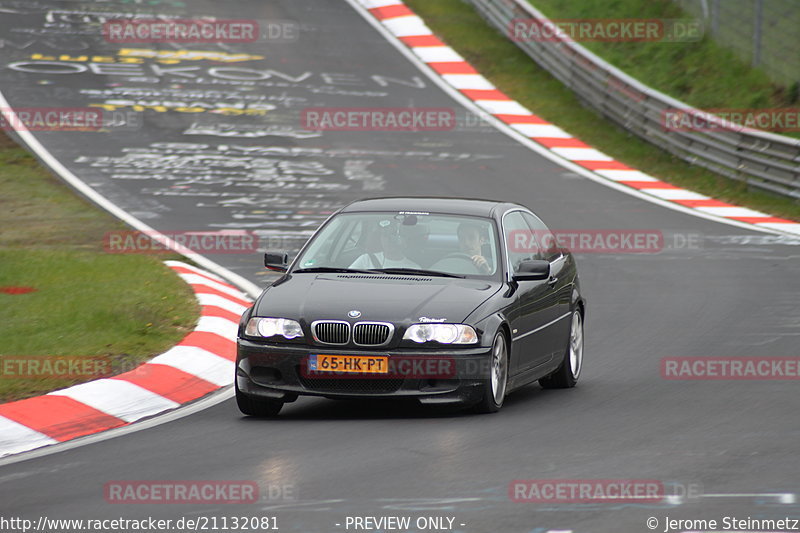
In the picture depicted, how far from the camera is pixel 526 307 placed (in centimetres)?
998

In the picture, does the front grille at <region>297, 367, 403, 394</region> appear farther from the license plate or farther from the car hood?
Answer: the car hood

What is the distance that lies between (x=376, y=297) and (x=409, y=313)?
0.30 metres

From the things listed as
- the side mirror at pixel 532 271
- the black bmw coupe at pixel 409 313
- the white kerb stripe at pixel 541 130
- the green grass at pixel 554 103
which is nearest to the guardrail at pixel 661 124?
the green grass at pixel 554 103

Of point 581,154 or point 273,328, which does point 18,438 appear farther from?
point 581,154

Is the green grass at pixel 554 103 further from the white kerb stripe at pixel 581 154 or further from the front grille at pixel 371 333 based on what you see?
the front grille at pixel 371 333

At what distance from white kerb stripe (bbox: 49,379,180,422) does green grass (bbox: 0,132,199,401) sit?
7.2 inches

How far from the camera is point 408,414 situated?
939 cm

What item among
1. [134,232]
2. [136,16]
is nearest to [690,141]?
[134,232]

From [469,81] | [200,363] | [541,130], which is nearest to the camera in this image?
[200,363]

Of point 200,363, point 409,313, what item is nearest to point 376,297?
point 409,313

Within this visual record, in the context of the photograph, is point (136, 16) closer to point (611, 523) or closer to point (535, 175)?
point (535, 175)

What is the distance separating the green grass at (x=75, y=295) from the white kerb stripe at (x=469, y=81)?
11.1 meters

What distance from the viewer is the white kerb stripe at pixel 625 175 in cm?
2320

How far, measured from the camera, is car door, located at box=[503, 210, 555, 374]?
32.3 ft
